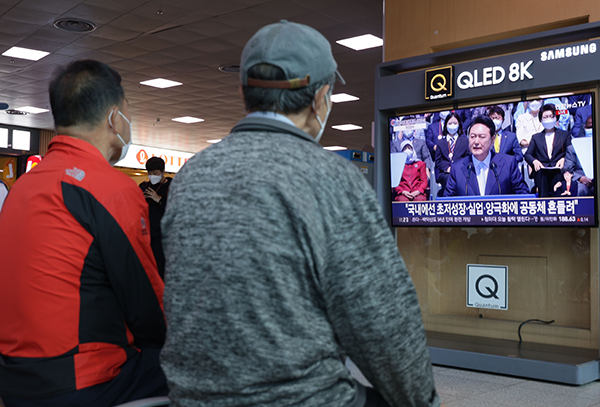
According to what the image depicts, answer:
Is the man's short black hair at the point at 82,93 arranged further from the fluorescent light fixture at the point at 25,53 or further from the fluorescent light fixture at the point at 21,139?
the fluorescent light fixture at the point at 21,139


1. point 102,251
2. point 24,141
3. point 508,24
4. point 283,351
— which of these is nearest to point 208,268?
point 283,351

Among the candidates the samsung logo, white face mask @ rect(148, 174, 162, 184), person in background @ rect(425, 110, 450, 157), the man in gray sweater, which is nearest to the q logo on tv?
person in background @ rect(425, 110, 450, 157)

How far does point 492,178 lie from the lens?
3.74m

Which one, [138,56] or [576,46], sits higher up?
[138,56]

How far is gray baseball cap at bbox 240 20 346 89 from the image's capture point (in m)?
0.95

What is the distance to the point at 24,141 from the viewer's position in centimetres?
1606

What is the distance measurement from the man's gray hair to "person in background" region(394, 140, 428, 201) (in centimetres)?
321

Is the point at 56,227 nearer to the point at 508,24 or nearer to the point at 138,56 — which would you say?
the point at 508,24

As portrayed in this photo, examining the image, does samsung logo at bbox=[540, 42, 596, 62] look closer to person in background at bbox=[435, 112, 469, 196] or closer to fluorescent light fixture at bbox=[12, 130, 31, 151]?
person in background at bbox=[435, 112, 469, 196]

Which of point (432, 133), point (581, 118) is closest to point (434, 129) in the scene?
point (432, 133)

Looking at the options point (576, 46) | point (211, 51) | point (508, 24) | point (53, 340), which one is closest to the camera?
point (53, 340)

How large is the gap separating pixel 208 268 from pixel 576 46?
11.0ft

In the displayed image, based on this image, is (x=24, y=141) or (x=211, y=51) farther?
(x=24, y=141)

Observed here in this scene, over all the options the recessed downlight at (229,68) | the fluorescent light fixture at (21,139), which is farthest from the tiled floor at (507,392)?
the fluorescent light fixture at (21,139)
